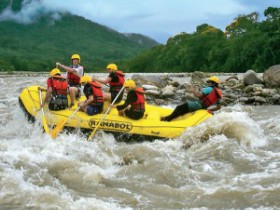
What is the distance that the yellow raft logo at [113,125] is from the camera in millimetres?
9656

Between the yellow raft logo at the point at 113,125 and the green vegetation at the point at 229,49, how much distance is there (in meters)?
34.4

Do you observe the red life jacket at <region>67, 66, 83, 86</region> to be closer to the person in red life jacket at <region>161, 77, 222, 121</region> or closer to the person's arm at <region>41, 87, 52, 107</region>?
the person's arm at <region>41, 87, 52, 107</region>

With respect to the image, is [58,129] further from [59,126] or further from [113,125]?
[113,125]

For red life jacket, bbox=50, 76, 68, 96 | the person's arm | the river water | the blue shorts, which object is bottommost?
the river water

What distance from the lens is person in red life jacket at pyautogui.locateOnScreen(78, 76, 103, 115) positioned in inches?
394

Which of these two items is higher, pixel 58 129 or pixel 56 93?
pixel 56 93

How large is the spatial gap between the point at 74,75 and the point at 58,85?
1.02 metres

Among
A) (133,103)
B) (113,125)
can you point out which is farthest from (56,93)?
(133,103)

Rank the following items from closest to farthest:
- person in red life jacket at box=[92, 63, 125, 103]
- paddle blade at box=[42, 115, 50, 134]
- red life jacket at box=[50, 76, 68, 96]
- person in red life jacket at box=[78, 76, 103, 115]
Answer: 1. paddle blade at box=[42, 115, 50, 134]
2. person in red life jacket at box=[78, 76, 103, 115]
3. red life jacket at box=[50, 76, 68, 96]
4. person in red life jacket at box=[92, 63, 125, 103]

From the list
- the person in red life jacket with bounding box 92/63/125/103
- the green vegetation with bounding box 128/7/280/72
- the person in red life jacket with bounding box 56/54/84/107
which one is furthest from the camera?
the green vegetation with bounding box 128/7/280/72

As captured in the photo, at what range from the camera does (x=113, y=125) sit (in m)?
9.75

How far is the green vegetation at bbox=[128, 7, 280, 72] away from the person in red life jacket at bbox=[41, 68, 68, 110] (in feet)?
112

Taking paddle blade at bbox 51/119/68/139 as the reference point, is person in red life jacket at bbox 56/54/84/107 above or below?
above

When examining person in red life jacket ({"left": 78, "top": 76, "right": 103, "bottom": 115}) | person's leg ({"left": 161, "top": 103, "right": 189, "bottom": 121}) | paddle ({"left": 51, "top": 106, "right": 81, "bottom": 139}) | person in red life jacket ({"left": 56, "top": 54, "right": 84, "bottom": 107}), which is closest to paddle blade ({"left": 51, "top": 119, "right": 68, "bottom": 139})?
paddle ({"left": 51, "top": 106, "right": 81, "bottom": 139})
